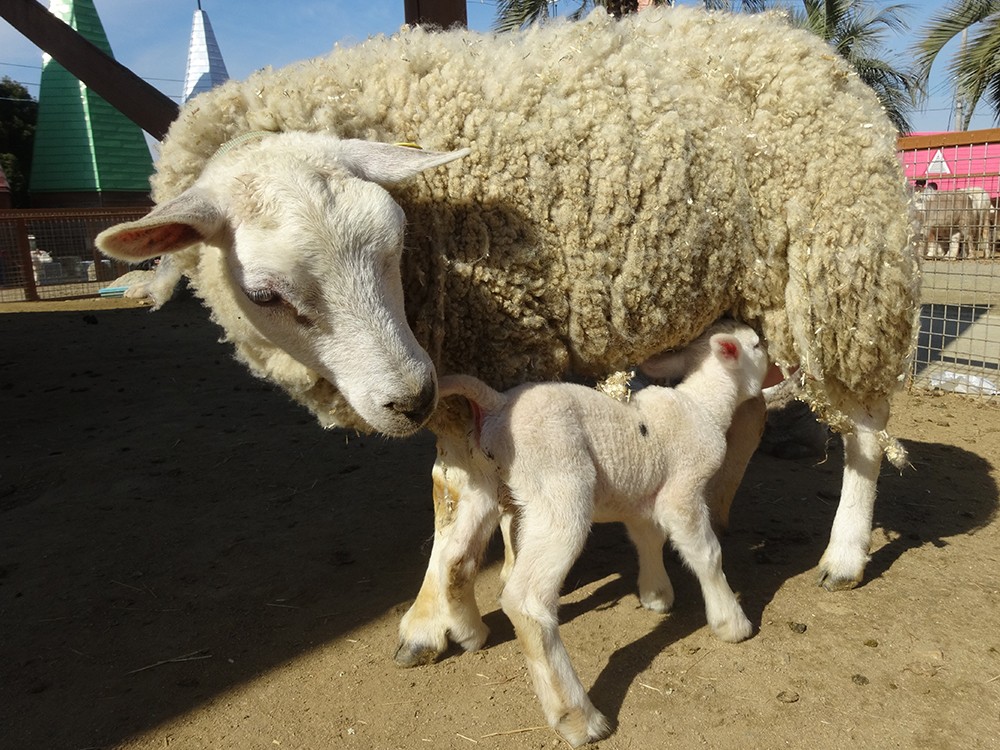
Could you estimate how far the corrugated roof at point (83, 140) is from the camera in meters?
18.9

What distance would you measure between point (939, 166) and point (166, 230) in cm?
744

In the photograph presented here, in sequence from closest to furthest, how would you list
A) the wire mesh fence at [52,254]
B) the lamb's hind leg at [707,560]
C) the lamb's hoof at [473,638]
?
the lamb's hind leg at [707,560]
the lamb's hoof at [473,638]
the wire mesh fence at [52,254]

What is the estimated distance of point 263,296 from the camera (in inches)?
75.5

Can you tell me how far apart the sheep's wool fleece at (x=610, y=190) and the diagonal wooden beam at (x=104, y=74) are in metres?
1.06

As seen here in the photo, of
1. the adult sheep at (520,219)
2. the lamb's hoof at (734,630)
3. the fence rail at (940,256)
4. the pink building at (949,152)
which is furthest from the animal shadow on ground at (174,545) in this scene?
the pink building at (949,152)

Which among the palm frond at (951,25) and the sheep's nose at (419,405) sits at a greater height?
the palm frond at (951,25)

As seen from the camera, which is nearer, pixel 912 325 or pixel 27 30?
pixel 912 325

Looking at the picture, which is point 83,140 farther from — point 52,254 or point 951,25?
point 951,25

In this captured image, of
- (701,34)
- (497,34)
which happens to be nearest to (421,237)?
(497,34)

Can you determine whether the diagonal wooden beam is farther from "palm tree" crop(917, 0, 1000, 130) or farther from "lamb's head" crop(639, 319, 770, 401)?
"palm tree" crop(917, 0, 1000, 130)

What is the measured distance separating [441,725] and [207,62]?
24.5 meters

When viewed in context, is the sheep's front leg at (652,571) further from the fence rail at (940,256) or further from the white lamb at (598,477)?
the fence rail at (940,256)

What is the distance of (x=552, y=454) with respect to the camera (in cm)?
220

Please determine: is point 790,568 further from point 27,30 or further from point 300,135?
point 27,30
